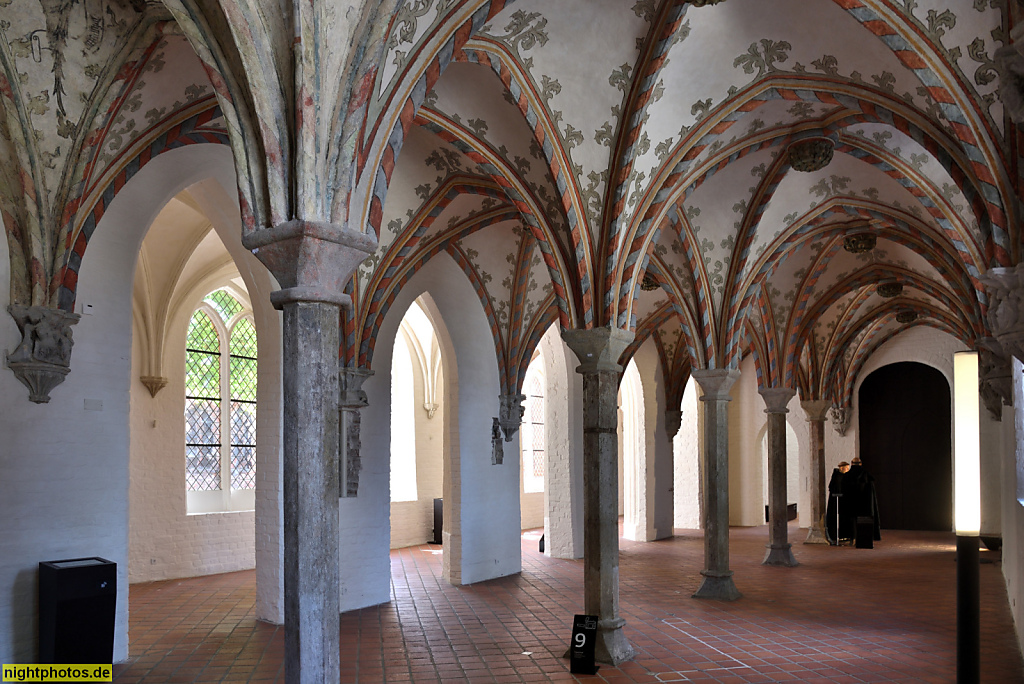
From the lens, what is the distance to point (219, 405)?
12.6 m

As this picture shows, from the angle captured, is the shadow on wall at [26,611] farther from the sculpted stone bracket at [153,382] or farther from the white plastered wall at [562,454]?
the white plastered wall at [562,454]

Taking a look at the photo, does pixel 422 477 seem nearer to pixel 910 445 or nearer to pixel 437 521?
pixel 437 521

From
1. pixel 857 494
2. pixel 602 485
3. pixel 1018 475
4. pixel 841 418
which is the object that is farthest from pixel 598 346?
pixel 841 418

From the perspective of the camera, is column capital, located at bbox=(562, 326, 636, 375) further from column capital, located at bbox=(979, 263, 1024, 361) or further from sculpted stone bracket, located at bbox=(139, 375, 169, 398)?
sculpted stone bracket, located at bbox=(139, 375, 169, 398)

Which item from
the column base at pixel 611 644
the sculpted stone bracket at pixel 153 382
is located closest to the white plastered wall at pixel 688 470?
the sculpted stone bracket at pixel 153 382

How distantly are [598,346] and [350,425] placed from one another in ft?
11.9

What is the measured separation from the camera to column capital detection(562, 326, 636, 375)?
701 centimetres

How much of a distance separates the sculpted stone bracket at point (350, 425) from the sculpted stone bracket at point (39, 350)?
3493 mm

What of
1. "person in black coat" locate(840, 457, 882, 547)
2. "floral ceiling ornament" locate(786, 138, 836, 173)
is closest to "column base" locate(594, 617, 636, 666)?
"floral ceiling ornament" locate(786, 138, 836, 173)

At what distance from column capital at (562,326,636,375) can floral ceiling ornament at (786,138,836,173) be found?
2.89 metres

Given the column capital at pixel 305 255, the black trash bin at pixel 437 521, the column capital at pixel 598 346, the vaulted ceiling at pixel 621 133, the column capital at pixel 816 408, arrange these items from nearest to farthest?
the column capital at pixel 305 255
the vaulted ceiling at pixel 621 133
the column capital at pixel 598 346
the black trash bin at pixel 437 521
the column capital at pixel 816 408

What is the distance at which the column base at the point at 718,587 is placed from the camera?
943cm

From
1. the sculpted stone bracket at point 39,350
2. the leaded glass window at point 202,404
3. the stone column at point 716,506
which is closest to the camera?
the sculpted stone bracket at point 39,350

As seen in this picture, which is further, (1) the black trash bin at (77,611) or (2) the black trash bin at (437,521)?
(2) the black trash bin at (437,521)
